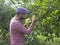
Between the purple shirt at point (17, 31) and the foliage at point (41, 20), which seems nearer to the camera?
the purple shirt at point (17, 31)

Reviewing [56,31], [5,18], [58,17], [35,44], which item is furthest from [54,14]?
[5,18]

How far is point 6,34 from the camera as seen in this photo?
12078 mm

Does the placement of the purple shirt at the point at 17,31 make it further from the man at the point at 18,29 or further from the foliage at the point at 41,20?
the foliage at the point at 41,20

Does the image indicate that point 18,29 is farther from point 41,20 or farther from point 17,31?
point 41,20

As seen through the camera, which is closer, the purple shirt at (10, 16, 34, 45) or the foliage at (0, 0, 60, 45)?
the purple shirt at (10, 16, 34, 45)

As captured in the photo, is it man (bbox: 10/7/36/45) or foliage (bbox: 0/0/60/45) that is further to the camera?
foliage (bbox: 0/0/60/45)

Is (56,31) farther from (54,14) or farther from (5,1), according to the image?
(5,1)

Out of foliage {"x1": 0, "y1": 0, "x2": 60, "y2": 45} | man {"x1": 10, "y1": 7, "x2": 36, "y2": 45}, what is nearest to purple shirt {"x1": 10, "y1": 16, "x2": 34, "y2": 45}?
man {"x1": 10, "y1": 7, "x2": 36, "y2": 45}

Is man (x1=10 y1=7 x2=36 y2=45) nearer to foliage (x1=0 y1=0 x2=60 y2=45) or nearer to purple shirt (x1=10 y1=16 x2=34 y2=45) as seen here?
purple shirt (x1=10 y1=16 x2=34 y2=45)

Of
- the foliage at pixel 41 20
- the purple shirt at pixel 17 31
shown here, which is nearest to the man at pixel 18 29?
the purple shirt at pixel 17 31

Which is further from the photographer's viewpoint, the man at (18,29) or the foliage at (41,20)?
the foliage at (41,20)

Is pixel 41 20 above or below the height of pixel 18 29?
below

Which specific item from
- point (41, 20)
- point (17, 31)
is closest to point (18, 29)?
point (17, 31)

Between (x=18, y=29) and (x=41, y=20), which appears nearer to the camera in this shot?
(x=18, y=29)
